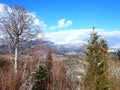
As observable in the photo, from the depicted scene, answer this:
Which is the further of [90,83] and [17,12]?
[17,12]

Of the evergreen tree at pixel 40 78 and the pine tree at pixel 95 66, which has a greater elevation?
the pine tree at pixel 95 66

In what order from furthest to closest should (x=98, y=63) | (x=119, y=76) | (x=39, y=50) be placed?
(x=39, y=50), (x=119, y=76), (x=98, y=63)

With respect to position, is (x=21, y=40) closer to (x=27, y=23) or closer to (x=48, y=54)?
(x=27, y=23)

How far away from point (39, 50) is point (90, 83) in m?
23.3

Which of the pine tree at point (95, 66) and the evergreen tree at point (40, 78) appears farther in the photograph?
the evergreen tree at point (40, 78)

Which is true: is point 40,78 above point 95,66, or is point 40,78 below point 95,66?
below

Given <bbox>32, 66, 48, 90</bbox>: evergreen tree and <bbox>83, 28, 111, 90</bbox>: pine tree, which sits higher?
<bbox>83, 28, 111, 90</bbox>: pine tree

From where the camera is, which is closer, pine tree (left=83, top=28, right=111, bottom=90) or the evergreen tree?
pine tree (left=83, top=28, right=111, bottom=90)

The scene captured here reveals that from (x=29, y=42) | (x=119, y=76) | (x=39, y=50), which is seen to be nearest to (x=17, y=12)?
(x=29, y=42)

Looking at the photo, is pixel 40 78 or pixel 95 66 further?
pixel 40 78

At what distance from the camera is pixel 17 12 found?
30156 millimetres

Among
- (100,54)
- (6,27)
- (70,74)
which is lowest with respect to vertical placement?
(70,74)

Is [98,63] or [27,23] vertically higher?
[27,23]

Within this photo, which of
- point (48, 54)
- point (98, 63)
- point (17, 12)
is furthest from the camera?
point (48, 54)
